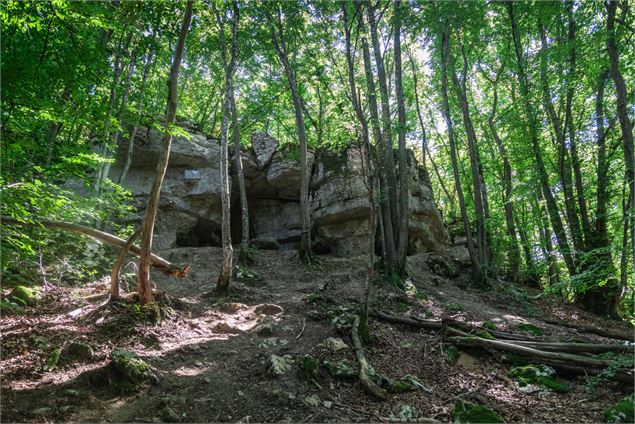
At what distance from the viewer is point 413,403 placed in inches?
171

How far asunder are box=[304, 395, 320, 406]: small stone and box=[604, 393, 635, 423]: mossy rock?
10.3 ft

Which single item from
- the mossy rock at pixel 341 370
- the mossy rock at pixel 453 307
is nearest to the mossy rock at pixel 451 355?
the mossy rock at pixel 341 370

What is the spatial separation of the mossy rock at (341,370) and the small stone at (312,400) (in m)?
0.56

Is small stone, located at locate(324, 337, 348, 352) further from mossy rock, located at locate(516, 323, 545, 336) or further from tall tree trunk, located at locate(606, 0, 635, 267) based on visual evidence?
tall tree trunk, located at locate(606, 0, 635, 267)

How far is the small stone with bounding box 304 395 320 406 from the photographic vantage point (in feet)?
14.0

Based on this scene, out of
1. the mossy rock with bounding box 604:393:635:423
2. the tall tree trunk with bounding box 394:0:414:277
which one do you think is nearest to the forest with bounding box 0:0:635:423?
the mossy rock with bounding box 604:393:635:423

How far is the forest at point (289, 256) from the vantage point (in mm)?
4207

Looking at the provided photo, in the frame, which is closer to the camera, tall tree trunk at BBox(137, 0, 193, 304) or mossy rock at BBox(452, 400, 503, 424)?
mossy rock at BBox(452, 400, 503, 424)

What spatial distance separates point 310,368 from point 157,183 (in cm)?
372

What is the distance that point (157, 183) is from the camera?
5645 millimetres

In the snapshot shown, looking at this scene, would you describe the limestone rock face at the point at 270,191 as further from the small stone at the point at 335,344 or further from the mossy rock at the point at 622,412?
the mossy rock at the point at 622,412

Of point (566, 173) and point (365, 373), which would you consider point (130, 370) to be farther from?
point (566, 173)

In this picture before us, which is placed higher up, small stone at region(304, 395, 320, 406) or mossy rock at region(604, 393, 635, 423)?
mossy rock at region(604, 393, 635, 423)

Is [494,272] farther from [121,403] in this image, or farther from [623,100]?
[121,403]
